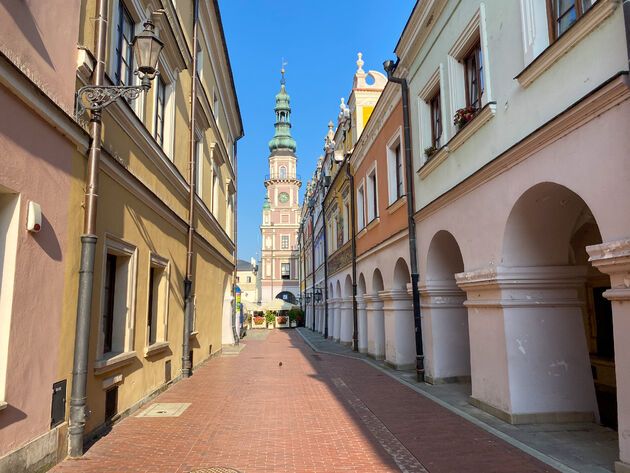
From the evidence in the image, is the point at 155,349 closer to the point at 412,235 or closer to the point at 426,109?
the point at 412,235

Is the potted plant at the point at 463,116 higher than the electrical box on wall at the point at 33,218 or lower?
higher

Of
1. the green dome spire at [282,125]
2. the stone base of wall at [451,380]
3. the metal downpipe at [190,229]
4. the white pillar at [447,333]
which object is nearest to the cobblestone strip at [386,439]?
the stone base of wall at [451,380]

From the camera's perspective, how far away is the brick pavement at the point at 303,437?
17.9 ft

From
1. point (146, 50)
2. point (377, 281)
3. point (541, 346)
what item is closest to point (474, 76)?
point (541, 346)

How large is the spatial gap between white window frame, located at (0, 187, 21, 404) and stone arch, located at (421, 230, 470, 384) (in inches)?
321

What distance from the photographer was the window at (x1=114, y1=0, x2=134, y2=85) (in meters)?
7.67

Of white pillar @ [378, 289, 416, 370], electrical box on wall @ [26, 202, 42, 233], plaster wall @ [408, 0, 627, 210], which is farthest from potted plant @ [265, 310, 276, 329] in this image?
electrical box on wall @ [26, 202, 42, 233]

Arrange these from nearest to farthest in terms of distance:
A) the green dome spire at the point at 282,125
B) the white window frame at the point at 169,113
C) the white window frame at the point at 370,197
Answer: the white window frame at the point at 169,113
the white window frame at the point at 370,197
the green dome spire at the point at 282,125

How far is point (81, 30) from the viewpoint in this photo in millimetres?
5965

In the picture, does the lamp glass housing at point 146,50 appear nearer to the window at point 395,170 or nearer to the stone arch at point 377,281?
the window at point 395,170

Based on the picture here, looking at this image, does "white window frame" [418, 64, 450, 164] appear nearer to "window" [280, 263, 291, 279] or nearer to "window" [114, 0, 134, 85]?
"window" [114, 0, 134, 85]

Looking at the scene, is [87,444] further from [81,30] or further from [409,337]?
[409,337]

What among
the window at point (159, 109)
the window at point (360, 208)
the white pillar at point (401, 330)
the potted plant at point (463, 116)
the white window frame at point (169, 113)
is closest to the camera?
the potted plant at point (463, 116)

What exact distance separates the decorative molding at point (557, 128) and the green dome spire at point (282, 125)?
69.6 meters
